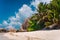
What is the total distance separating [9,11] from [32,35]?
80 cm

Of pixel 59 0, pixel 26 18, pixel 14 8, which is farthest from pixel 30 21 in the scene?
pixel 59 0

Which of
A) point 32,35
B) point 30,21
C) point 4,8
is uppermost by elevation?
point 4,8

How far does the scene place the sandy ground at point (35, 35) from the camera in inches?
205

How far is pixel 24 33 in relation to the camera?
5.39 m

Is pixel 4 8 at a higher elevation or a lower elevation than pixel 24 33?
higher

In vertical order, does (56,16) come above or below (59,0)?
below

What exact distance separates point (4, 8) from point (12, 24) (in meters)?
0.42

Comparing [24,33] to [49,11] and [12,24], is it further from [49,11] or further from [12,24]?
[49,11]

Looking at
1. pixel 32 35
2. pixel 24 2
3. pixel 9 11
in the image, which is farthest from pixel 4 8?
pixel 32 35

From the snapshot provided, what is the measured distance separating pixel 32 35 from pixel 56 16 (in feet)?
2.31

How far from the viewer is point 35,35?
5.30m

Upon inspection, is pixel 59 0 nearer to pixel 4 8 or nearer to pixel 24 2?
pixel 24 2

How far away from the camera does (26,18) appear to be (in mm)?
5551

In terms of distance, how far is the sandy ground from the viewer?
5.21m
